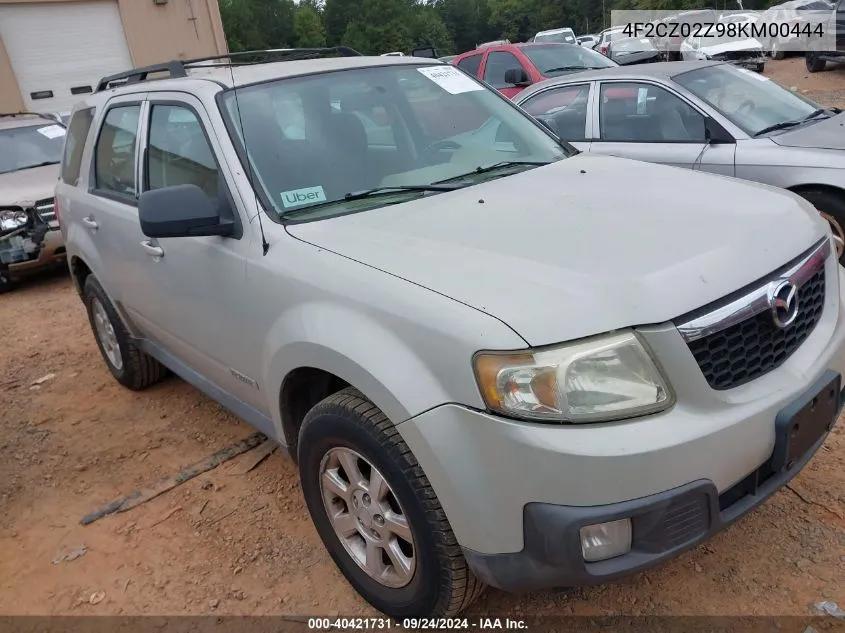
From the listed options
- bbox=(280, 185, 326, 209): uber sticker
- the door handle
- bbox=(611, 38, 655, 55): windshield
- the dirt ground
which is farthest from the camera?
bbox=(611, 38, 655, 55): windshield

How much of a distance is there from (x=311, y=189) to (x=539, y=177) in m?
0.92

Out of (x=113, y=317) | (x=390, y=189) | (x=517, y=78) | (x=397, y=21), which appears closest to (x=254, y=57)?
(x=390, y=189)

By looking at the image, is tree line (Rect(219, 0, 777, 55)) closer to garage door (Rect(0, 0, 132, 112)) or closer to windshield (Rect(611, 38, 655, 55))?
windshield (Rect(611, 38, 655, 55))

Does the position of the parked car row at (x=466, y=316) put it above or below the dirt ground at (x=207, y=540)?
above

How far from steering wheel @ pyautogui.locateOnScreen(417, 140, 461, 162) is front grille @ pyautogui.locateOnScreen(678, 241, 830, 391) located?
1466mm

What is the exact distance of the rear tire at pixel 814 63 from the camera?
613 inches

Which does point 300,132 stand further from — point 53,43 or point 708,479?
point 53,43

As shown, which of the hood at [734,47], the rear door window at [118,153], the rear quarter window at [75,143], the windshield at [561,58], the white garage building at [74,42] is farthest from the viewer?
the hood at [734,47]

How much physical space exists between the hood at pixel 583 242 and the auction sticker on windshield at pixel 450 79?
0.84 meters

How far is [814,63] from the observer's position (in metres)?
15.9

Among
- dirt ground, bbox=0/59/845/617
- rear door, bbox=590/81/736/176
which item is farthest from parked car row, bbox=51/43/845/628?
rear door, bbox=590/81/736/176

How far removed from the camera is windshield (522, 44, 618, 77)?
387 inches

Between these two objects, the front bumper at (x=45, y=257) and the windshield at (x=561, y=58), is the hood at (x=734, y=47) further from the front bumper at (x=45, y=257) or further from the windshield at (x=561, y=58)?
the front bumper at (x=45, y=257)

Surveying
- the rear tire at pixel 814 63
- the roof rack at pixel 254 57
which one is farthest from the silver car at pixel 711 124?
the rear tire at pixel 814 63
